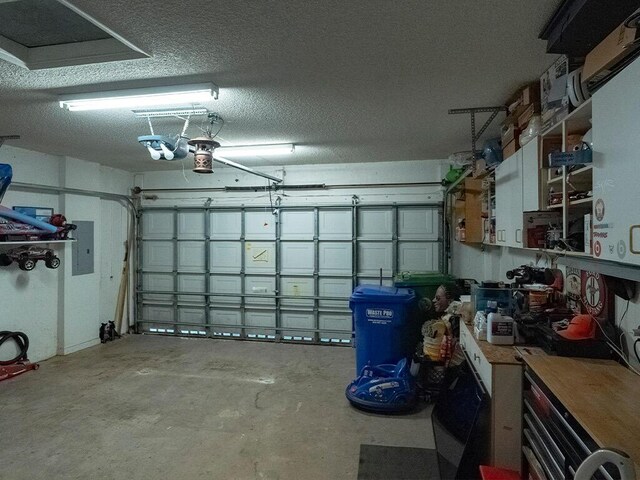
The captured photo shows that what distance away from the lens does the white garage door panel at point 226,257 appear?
605 cm

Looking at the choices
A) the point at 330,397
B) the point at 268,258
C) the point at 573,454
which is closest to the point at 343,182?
the point at 268,258

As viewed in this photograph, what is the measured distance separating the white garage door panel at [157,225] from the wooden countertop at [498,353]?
526 cm

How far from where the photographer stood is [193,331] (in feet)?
20.2

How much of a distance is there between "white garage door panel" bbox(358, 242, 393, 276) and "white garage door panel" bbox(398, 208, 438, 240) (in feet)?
1.03

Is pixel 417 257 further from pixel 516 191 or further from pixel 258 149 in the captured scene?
pixel 516 191

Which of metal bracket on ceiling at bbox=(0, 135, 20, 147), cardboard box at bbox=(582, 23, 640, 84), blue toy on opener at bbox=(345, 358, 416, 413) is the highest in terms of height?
metal bracket on ceiling at bbox=(0, 135, 20, 147)

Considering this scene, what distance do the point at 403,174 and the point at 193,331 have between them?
4.19 metres

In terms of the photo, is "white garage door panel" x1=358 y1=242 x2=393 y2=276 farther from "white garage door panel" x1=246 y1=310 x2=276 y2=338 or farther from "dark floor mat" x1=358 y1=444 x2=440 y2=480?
"dark floor mat" x1=358 y1=444 x2=440 y2=480

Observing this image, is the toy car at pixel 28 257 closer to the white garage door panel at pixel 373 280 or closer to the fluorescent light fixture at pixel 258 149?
the fluorescent light fixture at pixel 258 149

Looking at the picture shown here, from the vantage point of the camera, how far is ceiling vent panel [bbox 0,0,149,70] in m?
1.83

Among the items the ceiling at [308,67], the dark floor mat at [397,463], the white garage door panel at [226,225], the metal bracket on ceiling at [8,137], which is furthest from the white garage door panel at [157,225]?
the dark floor mat at [397,463]

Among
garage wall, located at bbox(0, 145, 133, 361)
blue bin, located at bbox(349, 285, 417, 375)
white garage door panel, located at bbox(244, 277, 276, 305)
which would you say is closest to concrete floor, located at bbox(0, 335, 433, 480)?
garage wall, located at bbox(0, 145, 133, 361)

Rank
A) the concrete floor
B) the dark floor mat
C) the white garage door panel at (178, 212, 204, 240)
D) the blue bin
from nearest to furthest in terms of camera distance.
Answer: the dark floor mat, the concrete floor, the blue bin, the white garage door panel at (178, 212, 204, 240)

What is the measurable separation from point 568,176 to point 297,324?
4.55 metres
